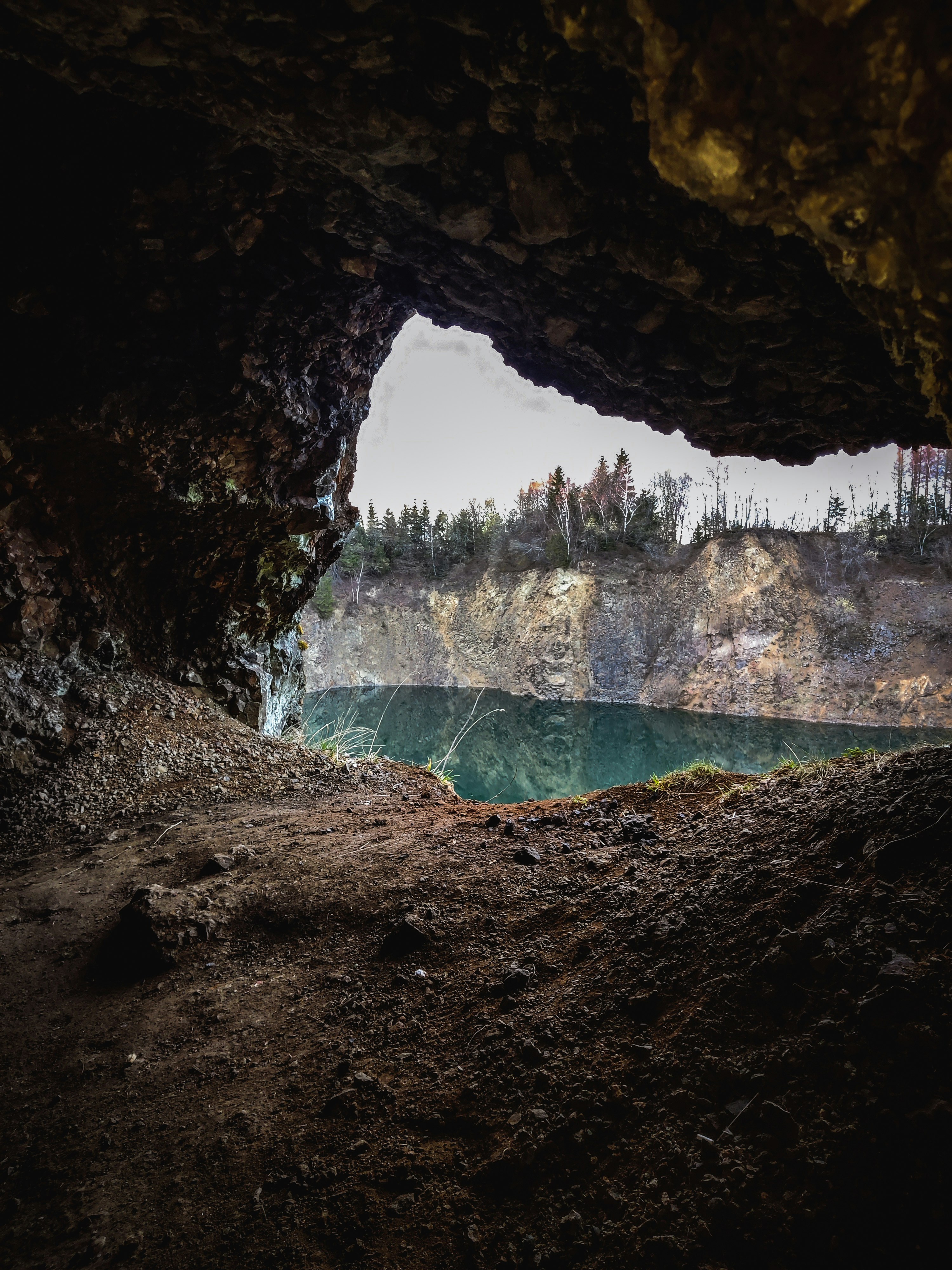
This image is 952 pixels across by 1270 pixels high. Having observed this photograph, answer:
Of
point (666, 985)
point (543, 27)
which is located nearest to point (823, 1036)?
point (666, 985)

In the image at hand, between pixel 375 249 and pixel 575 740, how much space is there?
16.6 m

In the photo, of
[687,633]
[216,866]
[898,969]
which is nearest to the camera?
[898,969]

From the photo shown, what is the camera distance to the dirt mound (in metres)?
1.03

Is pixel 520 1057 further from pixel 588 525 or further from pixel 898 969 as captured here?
pixel 588 525

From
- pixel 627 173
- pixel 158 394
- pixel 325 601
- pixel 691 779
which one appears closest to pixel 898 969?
pixel 691 779

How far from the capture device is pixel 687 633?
955 inches

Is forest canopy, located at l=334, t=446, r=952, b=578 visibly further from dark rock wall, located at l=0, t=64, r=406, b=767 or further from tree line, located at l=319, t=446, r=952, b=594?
dark rock wall, located at l=0, t=64, r=406, b=767

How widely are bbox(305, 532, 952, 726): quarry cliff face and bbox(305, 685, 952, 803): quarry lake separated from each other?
1484 millimetres

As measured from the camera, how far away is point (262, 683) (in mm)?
6020

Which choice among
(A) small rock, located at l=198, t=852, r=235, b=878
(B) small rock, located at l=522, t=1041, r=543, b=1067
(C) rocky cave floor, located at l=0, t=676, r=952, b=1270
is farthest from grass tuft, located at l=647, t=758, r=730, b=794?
(A) small rock, located at l=198, t=852, r=235, b=878

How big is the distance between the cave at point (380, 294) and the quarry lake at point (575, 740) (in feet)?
15.4

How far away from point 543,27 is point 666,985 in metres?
2.83

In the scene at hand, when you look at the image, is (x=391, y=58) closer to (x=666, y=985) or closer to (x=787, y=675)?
(x=666, y=985)

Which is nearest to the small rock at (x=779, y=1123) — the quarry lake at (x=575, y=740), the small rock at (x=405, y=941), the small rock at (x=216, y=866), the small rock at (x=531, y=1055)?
the small rock at (x=531, y=1055)
